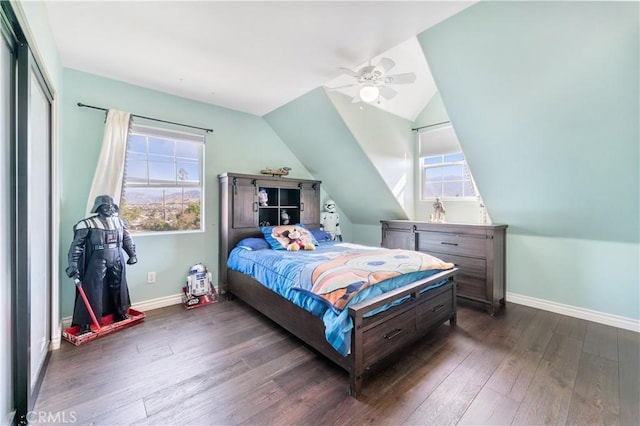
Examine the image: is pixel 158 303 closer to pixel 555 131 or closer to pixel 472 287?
pixel 472 287

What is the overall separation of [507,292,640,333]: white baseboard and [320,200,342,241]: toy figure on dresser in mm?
2641

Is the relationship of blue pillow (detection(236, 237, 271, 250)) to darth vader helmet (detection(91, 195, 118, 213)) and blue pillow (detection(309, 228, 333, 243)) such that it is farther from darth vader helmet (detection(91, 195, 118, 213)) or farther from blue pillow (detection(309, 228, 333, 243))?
darth vader helmet (detection(91, 195, 118, 213))

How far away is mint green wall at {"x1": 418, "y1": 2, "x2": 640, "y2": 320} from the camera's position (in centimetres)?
186

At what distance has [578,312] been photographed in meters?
2.97

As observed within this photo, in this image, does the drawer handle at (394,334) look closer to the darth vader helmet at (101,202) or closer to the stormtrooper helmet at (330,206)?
the darth vader helmet at (101,202)

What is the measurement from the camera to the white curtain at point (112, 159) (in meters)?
2.69

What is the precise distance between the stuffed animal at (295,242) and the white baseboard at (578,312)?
8.75 feet

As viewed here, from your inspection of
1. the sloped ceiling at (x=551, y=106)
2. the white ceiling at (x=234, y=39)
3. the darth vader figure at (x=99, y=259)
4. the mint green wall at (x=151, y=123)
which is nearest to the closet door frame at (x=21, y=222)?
the white ceiling at (x=234, y=39)

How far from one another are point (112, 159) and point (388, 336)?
10.2 ft

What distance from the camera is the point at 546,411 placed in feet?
5.24

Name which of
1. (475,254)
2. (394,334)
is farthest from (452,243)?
(394,334)

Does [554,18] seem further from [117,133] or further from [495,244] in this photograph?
[117,133]

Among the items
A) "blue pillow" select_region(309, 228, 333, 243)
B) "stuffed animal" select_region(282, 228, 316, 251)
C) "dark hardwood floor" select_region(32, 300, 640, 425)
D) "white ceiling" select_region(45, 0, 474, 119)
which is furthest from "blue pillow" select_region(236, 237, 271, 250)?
"white ceiling" select_region(45, 0, 474, 119)

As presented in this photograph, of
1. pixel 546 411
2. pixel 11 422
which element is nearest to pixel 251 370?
pixel 11 422
